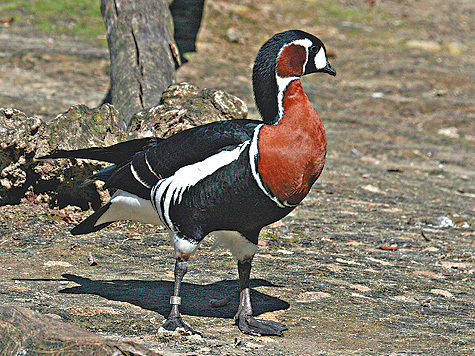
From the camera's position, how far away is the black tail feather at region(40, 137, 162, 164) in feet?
13.2

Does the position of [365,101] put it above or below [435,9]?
below

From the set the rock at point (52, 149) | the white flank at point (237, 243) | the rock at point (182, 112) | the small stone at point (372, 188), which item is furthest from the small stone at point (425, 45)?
the white flank at point (237, 243)

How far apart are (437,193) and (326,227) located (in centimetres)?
201

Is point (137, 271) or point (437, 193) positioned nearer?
point (137, 271)

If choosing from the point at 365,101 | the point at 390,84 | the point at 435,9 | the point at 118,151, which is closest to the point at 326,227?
the point at 118,151

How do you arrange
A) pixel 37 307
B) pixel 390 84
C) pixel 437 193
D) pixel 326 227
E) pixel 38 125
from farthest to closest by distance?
pixel 390 84 < pixel 437 193 < pixel 326 227 < pixel 38 125 < pixel 37 307

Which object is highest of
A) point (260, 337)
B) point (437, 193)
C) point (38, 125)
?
point (38, 125)

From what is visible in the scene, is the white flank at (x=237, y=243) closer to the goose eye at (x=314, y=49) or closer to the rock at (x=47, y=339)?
the goose eye at (x=314, y=49)

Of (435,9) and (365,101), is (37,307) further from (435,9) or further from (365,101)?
(435,9)

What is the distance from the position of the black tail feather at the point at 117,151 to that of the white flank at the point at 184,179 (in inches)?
16.6

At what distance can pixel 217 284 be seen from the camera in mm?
4328

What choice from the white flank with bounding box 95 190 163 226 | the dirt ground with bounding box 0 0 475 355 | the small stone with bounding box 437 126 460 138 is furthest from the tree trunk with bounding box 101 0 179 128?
the small stone with bounding box 437 126 460 138

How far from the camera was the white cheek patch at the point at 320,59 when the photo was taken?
3616 millimetres

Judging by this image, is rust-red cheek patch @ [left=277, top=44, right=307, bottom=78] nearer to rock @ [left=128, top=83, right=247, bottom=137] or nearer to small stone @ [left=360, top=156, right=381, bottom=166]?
rock @ [left=128, top=83, right=247, bottom=137]
